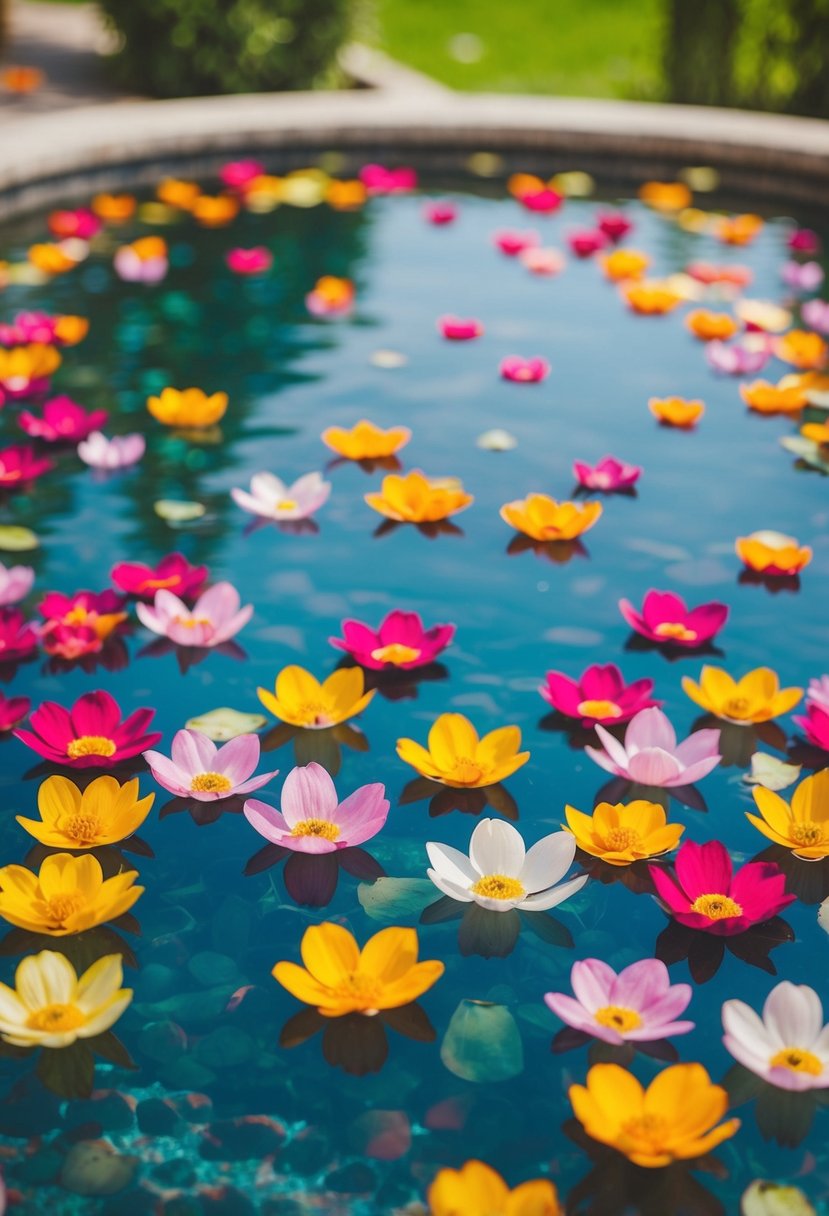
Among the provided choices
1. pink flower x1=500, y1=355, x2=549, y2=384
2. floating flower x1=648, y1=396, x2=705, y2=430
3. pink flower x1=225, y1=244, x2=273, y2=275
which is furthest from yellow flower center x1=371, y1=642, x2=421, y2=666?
pink flower x1=225, y1=244, x2=273, y2=275

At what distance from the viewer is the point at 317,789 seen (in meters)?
1.57

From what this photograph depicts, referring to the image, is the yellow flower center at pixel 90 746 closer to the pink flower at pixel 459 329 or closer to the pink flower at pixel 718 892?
the pink flower at pixel 718 892

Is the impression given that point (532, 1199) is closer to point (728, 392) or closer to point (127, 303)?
point (728, 392)

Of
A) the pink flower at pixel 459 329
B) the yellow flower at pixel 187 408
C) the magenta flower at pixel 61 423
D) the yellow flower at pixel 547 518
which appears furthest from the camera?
the pink flower at pixel 459 329

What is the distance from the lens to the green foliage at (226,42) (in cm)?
672

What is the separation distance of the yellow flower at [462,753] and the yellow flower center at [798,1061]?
52 centimetres

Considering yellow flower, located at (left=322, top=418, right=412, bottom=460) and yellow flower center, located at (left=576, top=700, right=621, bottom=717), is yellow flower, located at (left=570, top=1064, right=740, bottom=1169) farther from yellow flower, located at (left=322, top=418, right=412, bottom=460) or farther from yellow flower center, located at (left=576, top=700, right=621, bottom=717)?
yellow flower, located at (left=322, top=418, right=412, bottom=460)

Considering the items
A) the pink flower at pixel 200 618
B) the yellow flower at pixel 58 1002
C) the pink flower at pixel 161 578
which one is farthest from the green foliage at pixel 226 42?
the yellow flower at pixel 58 1002

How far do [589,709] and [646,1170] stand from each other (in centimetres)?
74

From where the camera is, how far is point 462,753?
5.58 feet

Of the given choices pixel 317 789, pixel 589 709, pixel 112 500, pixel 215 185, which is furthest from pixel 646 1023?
pixel 215 185

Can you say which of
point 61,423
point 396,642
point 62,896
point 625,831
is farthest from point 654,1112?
point 61,423

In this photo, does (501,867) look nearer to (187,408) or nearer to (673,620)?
(673,620)

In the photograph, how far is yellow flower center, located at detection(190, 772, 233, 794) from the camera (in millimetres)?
1630
